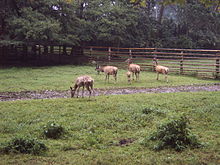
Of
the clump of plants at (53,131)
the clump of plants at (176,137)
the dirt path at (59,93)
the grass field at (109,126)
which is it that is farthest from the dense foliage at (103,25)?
the clump of plants at (53,131)

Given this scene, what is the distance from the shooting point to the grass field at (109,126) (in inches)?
222

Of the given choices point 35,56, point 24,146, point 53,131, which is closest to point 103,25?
point 35,56

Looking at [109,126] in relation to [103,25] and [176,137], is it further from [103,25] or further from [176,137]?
[103,25]

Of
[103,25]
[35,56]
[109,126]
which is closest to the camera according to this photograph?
[109,126]

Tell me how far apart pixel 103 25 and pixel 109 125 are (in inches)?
890

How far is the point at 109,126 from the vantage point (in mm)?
7781

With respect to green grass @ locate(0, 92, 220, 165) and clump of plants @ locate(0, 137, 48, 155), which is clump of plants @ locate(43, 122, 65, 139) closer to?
green grass @ locate(0, 92, 220, 165)

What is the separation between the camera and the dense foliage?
76.0ft

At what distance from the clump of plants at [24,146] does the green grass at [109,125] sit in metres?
0.16

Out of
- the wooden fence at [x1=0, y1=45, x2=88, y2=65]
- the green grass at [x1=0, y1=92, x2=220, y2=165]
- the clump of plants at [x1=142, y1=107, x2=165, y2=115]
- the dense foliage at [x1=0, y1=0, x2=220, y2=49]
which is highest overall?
the dense foliage at [x1=0, y1=0, x2=220, y2=49]

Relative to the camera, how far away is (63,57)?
28844mm

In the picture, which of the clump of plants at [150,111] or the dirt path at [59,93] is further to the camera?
the dirt path at [59,93]

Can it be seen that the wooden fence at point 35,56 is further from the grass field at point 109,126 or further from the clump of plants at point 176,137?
the clump of plants at point 176,137

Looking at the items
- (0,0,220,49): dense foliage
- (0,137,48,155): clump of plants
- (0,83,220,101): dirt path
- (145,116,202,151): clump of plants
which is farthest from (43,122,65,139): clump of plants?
(0,0,220,49): dense foliage
